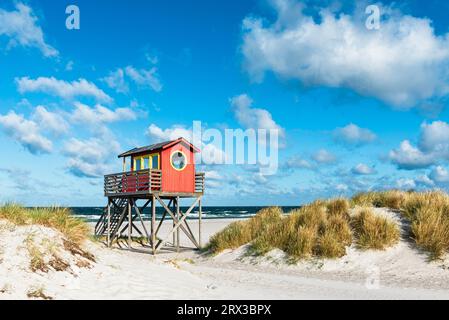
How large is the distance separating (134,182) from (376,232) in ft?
43.1

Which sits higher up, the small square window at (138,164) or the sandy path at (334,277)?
the small square window at (138,164)

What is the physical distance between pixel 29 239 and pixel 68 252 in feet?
3.15

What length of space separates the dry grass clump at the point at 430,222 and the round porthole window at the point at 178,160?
11451mm

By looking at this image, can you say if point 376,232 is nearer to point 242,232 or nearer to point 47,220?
point 242,232

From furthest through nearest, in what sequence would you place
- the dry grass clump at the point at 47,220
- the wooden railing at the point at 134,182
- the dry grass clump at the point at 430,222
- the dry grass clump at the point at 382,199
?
1. the wooden railing at the point at 134,182
2. the dry grass clump at the point at 382,199
3. the dry grass clump at the point at 430,222
4. the dry grass clump at the point at 47,220

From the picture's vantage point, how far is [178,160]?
2258 cm

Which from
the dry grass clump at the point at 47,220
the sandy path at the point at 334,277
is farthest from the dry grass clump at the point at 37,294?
the dry grass clump at the point at 47,220

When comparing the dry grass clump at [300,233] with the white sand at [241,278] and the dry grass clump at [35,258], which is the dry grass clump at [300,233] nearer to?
the white sand at [241,278]

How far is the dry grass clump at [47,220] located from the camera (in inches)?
418

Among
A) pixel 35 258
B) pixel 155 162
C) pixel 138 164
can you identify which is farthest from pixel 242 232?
pixel 35 258

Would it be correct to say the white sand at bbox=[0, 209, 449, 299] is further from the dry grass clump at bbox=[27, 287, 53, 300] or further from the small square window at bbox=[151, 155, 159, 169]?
the small square window at bbox=[151, 155, 159, 169]

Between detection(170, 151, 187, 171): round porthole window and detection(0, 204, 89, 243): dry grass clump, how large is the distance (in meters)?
9.85

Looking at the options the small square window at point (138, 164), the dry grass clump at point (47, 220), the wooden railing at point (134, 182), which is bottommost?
the dry grass clump at point (47, 220)
